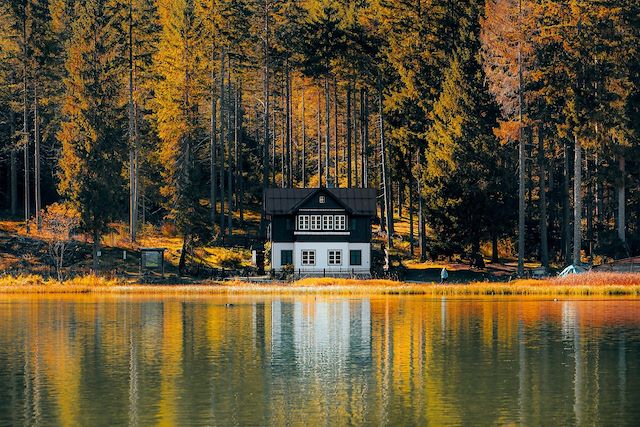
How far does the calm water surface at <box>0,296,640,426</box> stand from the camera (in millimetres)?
29297

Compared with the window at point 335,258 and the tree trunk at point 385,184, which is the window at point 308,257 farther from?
the tree trunk at point 385,184

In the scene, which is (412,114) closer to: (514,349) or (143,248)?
(143,248)

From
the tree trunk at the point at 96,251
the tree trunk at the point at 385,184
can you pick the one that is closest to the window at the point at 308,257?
the tree trunk at the point at 385,184

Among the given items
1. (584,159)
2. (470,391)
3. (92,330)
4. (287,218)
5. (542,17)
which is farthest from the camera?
(584,159)

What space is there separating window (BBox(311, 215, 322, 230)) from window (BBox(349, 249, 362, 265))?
3140mm

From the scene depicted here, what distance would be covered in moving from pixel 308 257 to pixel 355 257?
357 cm

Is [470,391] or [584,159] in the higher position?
[584,159]

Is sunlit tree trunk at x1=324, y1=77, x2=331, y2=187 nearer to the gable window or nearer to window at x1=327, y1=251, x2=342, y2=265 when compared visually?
the gable window

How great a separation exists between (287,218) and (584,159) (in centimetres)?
2967

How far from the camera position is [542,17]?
74.0m

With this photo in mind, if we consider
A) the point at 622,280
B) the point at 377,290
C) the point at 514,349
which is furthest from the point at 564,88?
the point at 514,349

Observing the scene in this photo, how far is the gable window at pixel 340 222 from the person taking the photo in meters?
84.9

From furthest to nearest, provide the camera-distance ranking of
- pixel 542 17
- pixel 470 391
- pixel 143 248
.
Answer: pixel 143 248 < pixel 542 17 < pixel 470 391

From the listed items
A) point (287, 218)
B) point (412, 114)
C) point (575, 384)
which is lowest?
point (575, 384)
